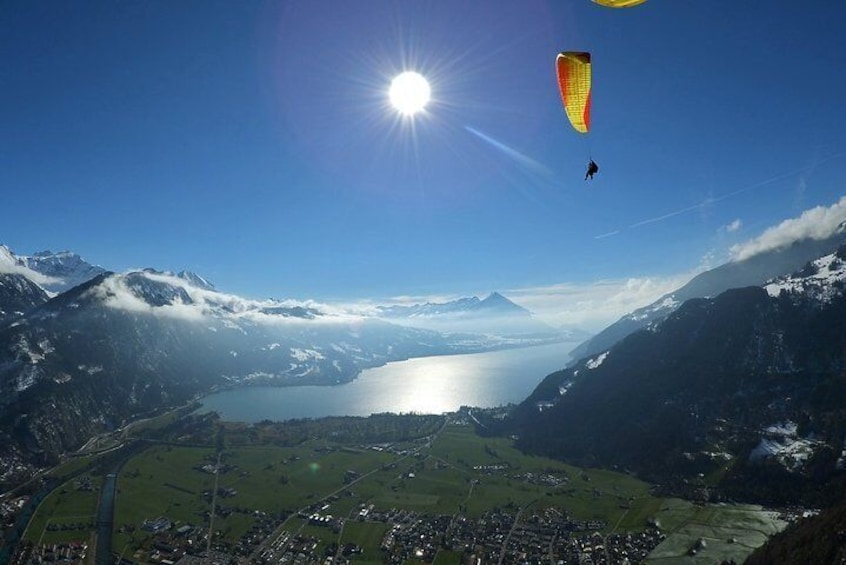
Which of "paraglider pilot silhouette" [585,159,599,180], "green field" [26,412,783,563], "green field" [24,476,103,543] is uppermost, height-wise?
"paraglider pilot silhouette" [585,159,599,180]

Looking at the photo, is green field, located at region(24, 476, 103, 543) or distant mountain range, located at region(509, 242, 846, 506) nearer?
green field, located at region(24, 476, 103, 543)

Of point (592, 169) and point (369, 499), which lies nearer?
point (592, 169)

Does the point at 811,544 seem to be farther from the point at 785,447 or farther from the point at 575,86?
the point at 575,86

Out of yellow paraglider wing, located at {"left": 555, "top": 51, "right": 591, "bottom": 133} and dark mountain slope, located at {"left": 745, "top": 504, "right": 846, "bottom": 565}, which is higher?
yellow paraglider wing, located at {"left": 555, "top": 51, "right": 591, "bottom": 133}

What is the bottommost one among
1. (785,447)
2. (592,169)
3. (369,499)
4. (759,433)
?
(369,499)

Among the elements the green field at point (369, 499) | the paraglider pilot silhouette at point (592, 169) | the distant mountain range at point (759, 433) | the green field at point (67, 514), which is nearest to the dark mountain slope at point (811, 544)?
the green field at point (369, 499)

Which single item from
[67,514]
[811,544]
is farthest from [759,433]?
[67,514]

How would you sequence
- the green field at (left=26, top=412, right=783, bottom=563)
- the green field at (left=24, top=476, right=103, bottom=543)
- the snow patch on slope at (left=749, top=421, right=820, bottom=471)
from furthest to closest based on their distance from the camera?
the snow patch on slope at (left=749, top=421, right=820, bottom=471)
the green field at (left=24, top=476, right=103, bottom=543)
the green field at (left=26, top=412, right=783, bottom=563)

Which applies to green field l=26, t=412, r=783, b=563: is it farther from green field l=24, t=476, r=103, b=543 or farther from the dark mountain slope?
the dark mountain slope

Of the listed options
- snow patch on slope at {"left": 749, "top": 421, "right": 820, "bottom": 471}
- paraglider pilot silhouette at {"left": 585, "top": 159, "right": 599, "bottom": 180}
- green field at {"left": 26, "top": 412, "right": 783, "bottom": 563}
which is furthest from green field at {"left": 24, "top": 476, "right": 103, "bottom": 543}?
snow patch on slope at {"left": 749, "top": 421, "right": 820, "bottom": 471}
